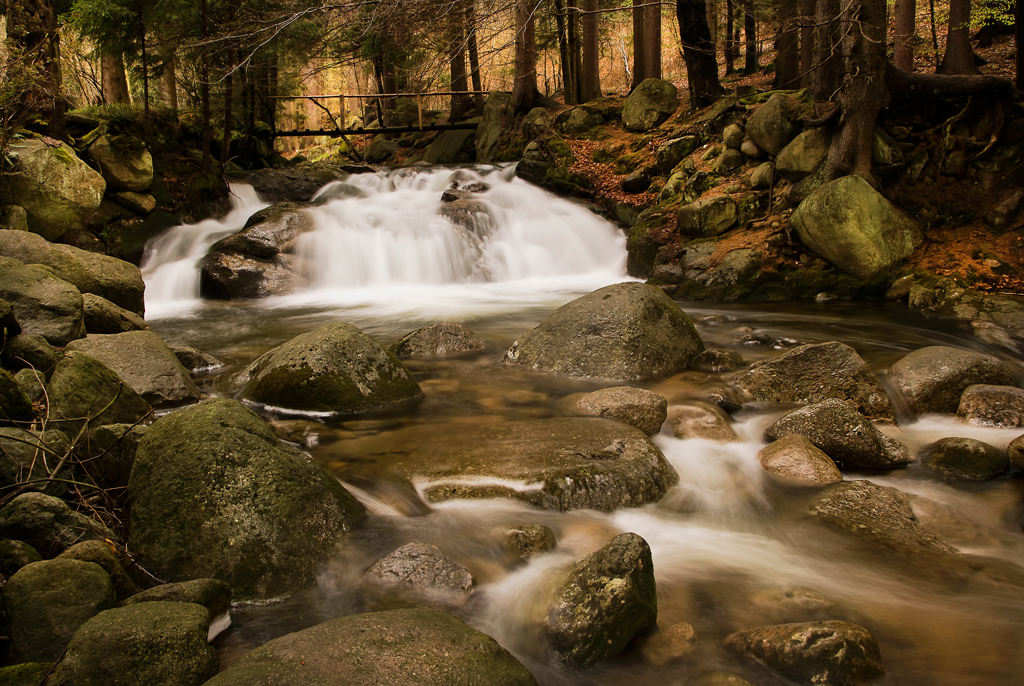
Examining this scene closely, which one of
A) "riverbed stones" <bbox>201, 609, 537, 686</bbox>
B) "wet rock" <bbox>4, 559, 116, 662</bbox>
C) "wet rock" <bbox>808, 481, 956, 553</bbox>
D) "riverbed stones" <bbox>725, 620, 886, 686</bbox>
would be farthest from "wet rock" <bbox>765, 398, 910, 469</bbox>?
"wet rock" <bbox>4, 559, 116, 662</bbox>

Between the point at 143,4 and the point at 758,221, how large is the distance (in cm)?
1343

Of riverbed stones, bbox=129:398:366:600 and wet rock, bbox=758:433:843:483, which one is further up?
riverbed stones, bbox=129:398:366:600

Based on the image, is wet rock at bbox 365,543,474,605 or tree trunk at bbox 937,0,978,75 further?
tree trunk at bbox 937,0,978,75

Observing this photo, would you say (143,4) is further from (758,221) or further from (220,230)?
(758,221)

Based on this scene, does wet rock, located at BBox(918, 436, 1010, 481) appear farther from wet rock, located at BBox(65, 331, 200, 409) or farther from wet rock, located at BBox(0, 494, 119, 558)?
wet rock, located at BBox(65, 331, 200, 409)

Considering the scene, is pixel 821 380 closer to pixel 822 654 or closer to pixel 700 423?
pixel 700 423

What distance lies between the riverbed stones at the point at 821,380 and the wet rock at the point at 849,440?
770 millimetres

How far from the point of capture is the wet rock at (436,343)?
25.0 feet

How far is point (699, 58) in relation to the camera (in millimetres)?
15484

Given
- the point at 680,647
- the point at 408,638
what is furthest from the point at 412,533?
the point at 680,647

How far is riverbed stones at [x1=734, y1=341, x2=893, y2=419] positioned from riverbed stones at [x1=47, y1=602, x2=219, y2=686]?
503 cm

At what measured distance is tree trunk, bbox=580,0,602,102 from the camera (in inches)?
763

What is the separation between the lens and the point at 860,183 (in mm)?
9969

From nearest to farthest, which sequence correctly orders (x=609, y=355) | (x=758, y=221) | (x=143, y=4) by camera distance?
(x=609, y=355) → (x=758, y=221) → (x=143, y=4)
